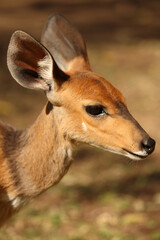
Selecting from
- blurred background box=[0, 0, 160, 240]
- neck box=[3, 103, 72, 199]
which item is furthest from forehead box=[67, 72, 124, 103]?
blurred background box=[0, 0, 160, 240]

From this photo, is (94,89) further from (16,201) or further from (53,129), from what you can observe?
(16,201)

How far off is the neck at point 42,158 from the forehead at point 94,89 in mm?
285

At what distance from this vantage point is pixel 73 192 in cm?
698

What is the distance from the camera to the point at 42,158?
14.6 ft

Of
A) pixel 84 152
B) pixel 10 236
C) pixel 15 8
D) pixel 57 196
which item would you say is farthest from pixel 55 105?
pixel 15 8

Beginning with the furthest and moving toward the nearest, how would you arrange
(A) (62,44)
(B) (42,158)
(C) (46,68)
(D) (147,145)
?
(A) (62,44), (B) (42,158), (C) (46,68), (D) (147,145)

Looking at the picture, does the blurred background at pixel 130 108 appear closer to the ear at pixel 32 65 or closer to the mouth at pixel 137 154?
the mouth at pixel 137 154

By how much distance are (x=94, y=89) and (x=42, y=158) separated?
2.36 ft

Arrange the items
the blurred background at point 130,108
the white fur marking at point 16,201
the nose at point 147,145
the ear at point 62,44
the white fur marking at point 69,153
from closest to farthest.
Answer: the nose at point 147,145 < the white fur marking at point 69,153 < the white fur marking at point 16,201 < the ear at point 62,44 < the blurred background at point 130,108

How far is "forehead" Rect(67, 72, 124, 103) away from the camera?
4191 millimetres

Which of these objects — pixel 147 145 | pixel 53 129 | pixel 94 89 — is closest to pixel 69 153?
pixel 53 129

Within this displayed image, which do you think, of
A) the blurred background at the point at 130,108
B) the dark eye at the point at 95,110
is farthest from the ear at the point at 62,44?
the blurred background at the point at 130,108

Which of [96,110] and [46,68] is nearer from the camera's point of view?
[96,110]

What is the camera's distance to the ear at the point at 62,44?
5039 millimetres
